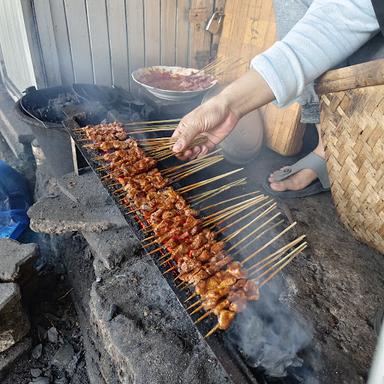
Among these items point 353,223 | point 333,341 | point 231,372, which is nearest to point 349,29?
point 353,223

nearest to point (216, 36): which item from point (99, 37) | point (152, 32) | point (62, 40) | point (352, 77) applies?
point (152, 32)

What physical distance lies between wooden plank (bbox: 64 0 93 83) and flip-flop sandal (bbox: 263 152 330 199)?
325 centimetres

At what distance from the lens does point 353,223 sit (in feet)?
10.1

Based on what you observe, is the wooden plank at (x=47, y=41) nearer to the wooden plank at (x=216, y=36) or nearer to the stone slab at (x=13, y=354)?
the wooden plank at (x=216, y=36)

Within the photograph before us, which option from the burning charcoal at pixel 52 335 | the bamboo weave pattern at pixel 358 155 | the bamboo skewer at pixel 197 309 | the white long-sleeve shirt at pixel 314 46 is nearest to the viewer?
the bamboo skewer at pixel 197 309

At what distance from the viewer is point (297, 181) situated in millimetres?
3783

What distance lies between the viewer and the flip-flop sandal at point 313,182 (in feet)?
12.2

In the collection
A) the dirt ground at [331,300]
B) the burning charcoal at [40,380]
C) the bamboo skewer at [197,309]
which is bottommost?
the burning charcoal at [40,380]

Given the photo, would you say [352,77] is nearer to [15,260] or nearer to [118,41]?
[15,260]

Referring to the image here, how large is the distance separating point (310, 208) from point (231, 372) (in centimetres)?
239

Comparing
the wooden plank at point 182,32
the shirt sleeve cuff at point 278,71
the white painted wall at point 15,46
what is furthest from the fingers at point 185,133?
the wooden plank at point 182,32

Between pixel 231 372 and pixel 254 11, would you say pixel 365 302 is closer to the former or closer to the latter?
pixel 231 372

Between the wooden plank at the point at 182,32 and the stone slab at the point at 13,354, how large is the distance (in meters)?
4.75

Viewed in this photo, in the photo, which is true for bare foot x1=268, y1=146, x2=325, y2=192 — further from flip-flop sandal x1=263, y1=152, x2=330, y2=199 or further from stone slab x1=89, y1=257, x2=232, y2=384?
stone slab x1=89, y1=257, x2=232, y2=384
